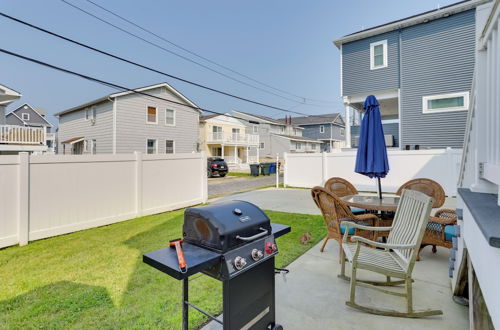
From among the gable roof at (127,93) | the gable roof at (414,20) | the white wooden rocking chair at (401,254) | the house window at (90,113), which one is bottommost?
the white wooden rocking chair at (401,254)

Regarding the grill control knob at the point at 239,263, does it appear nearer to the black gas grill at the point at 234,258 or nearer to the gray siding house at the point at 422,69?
the black gas grill at the point at 234,258

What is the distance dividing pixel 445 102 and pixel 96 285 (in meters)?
13.0

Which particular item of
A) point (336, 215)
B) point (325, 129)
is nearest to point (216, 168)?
point (336, 215)

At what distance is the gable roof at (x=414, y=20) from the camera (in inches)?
392

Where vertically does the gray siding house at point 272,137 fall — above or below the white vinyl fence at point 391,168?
above

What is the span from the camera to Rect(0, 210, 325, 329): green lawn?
97.0 inches

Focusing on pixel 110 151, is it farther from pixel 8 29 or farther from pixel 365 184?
pixel 365 184

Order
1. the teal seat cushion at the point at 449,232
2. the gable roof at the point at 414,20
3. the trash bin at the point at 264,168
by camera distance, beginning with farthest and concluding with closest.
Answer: the trash bin at the point at 264,168 → the gable roof at the point at 414,20 → the teal seat cushion at the point at 449,232

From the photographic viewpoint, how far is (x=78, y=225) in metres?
5.56

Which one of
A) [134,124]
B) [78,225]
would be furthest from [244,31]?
[78,225]

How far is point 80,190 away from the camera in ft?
18.3

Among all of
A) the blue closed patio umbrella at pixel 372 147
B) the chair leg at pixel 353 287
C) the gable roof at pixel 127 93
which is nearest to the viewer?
the chair leg at pixel 353 287

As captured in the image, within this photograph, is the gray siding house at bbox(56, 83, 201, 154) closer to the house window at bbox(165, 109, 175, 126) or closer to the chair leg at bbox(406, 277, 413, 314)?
the house window at bbox(165, 109, 175, 126)

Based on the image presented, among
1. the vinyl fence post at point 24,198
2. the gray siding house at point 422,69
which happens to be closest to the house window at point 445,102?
the gray siding house at point 422,69
